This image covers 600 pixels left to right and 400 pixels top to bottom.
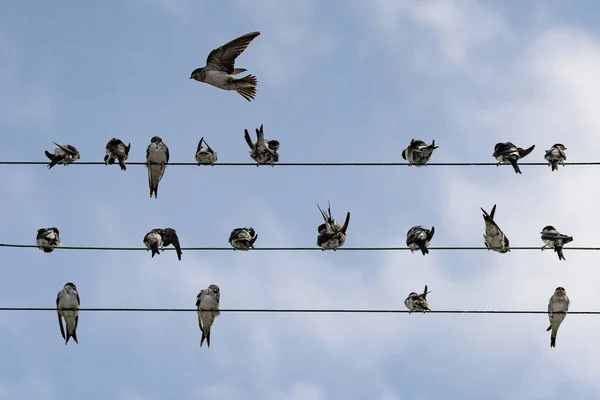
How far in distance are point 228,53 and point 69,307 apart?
471cm

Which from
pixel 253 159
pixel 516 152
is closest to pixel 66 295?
pixel 253 159

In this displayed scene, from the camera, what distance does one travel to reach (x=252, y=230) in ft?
63.4

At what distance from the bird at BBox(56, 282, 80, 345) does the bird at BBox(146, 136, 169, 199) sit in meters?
2.16

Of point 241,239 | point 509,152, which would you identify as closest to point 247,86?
point 241,239

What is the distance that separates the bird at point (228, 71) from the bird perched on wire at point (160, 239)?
2457mm

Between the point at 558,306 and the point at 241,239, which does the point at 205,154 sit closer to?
the point at 241,239

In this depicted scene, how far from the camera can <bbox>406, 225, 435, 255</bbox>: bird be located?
1870 centimetres

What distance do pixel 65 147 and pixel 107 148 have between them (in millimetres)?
712

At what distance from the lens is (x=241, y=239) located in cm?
1875

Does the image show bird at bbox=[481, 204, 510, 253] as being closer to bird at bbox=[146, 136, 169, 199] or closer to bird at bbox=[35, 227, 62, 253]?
bird at bbox=[146, 136, 169, 199]

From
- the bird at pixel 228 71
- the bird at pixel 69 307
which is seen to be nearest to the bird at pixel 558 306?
the bird at pixel 228 71

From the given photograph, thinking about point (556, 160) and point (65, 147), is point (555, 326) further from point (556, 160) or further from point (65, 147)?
point (65, 147)

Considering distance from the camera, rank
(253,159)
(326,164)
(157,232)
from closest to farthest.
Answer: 1. (326,164)
2. (157,232)
3. (253,159)

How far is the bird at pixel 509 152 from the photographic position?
1927 cm
